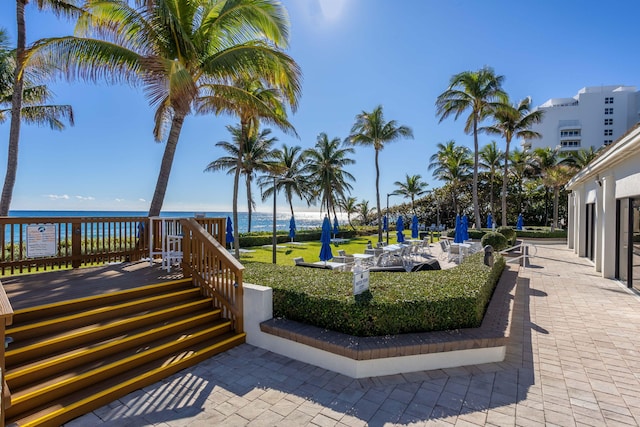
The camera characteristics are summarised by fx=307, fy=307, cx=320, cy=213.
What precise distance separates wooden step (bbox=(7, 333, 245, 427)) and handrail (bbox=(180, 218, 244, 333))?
2.00 ft

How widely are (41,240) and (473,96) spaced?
24482 mm

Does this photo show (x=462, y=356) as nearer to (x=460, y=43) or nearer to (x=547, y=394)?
(x=547, y=394)

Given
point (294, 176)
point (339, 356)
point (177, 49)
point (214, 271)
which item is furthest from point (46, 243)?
point (294, 176)

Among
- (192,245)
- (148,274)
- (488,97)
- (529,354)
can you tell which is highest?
(488,97)

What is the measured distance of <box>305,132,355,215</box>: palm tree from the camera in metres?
30.4

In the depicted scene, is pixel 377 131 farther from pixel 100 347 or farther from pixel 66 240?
pixel 100 347

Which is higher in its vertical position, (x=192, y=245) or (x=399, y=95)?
(x=399, y=95)

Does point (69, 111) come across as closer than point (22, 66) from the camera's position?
No

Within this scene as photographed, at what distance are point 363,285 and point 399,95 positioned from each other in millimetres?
12851

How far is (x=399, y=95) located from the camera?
15.2m

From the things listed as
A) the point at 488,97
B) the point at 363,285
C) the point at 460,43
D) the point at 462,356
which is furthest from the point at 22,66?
the point at 488,97

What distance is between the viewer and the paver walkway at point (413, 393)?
324 cm

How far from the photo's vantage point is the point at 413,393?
12.2 ft

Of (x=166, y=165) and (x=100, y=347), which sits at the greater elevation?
(x=166, y=165)
